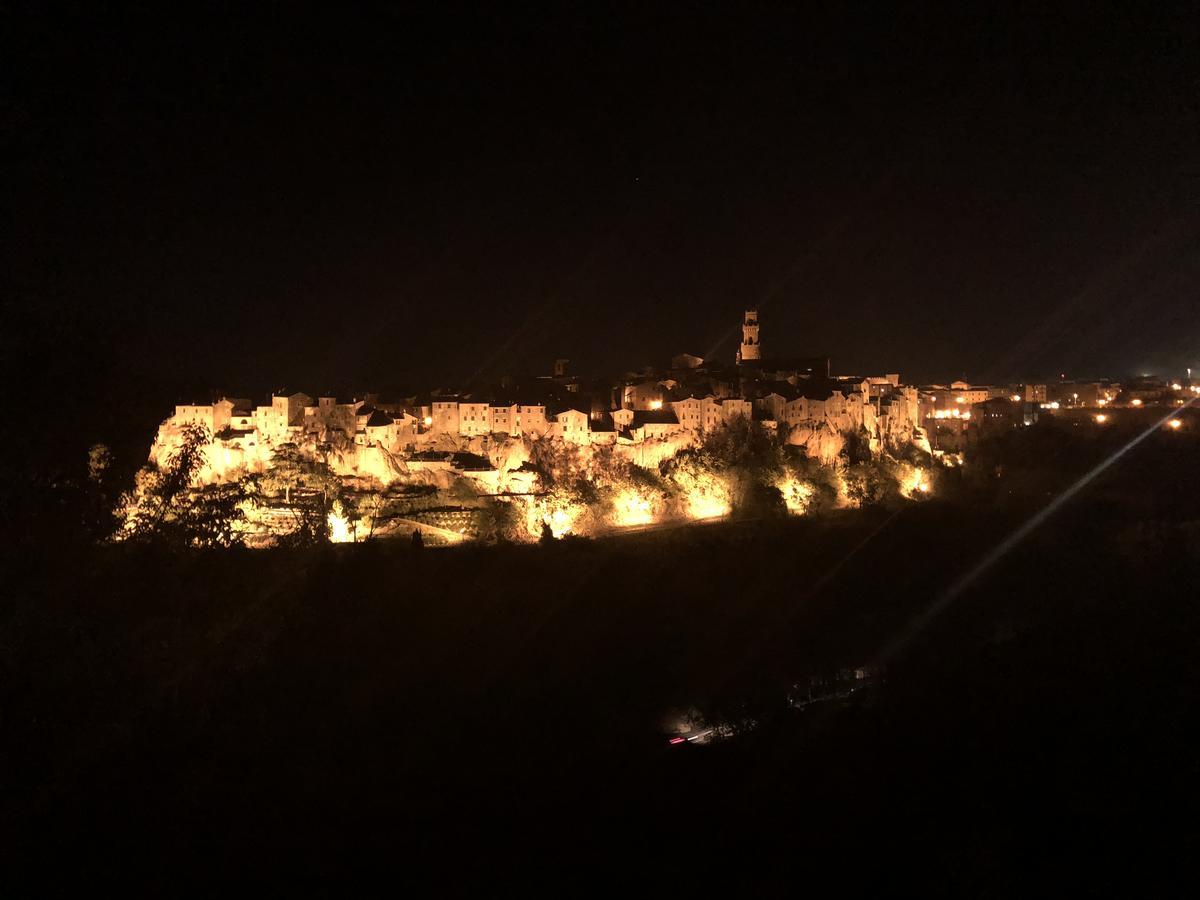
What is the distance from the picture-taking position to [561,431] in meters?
30.2

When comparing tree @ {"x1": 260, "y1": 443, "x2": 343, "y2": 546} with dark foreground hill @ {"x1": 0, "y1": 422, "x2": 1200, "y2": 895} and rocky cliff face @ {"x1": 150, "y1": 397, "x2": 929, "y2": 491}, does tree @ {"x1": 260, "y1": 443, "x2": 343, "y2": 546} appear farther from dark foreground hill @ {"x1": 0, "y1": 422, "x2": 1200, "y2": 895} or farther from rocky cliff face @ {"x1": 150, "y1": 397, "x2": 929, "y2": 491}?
dark foreground hill @ {"x1": 0, "y1": 422, "x2": 1200, "y2": 895}

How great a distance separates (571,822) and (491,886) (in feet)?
4.67

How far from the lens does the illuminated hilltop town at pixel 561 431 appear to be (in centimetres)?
2684

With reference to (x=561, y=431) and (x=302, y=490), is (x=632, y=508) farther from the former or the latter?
(x=302, y=490)

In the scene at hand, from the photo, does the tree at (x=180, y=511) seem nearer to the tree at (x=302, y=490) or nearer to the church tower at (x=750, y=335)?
the tree at (x=302, y=490)

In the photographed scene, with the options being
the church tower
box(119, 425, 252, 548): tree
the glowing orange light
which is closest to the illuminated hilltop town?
the glowing orange light

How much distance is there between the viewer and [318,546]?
21.1 metres

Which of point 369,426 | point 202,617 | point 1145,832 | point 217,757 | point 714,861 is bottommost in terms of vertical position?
point 714,861

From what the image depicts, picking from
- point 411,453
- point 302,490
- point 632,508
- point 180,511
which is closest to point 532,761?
point 180,511

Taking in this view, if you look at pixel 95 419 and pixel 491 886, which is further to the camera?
pixel 491 886

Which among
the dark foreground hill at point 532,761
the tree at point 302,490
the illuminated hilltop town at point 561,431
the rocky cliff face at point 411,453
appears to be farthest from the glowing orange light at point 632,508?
the dark foreground hill at point 532,761

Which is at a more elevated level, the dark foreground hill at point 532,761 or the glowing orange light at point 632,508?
the glowing orange light at point 632,508

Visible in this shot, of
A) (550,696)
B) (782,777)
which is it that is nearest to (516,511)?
(550,696)

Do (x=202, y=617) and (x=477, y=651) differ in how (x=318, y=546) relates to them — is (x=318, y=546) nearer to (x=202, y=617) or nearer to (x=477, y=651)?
(x=477, y=651)
